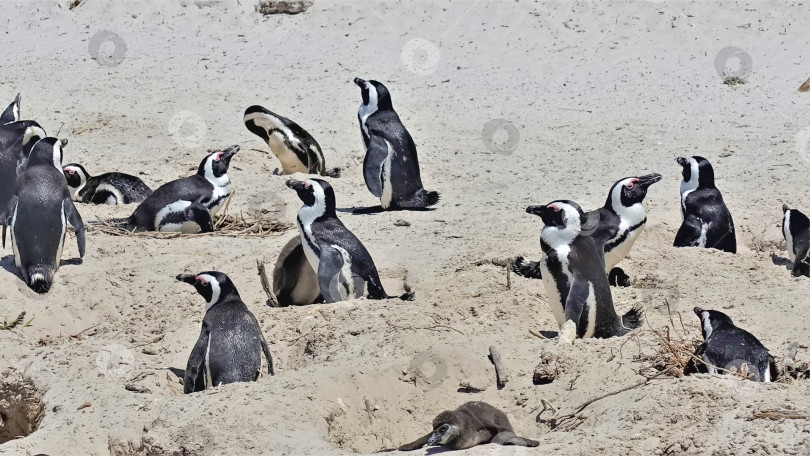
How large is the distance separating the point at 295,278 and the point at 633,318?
221 centimetres

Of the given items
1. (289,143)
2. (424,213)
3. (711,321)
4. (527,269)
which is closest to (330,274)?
(527,269)

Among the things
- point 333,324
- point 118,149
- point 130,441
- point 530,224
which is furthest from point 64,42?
point 130,441

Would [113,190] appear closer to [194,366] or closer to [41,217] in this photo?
[41,217]

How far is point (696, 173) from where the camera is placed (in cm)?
884

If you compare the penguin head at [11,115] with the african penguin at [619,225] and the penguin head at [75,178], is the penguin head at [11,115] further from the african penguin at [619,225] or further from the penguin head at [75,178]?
the african penguin at [619,225]

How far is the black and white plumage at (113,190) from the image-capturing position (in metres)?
9.34

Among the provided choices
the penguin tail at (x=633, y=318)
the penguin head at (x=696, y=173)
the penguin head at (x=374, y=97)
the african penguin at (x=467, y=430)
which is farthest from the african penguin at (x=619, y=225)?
the penguin head at (x=374, y=97)

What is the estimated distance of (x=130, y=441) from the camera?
510 cm

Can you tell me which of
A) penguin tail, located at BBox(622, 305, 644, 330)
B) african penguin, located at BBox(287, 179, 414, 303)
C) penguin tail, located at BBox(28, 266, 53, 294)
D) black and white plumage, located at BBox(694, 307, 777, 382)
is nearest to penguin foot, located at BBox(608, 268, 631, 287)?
penguin tail, located at BBox(622, 305, 644, 330)

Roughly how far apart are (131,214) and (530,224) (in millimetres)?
2941

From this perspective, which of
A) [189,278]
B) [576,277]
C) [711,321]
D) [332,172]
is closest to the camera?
[711,321]

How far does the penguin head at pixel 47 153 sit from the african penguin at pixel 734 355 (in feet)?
14.9

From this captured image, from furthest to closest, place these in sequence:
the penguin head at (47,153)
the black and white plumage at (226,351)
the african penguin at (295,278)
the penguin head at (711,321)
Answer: the penguin head at (47,153) < the african penguin at (295,278) < the black and white plumage at (226,351) < the penguin head at (711,321)

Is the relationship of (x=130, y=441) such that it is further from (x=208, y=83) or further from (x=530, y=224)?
(x=208, y=83)
